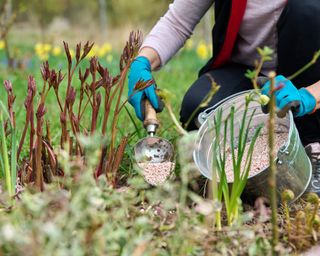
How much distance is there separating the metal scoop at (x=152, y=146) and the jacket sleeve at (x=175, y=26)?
14.5 inches

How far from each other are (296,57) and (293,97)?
1.63 ft

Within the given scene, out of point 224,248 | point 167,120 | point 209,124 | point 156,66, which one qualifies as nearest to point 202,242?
point 224,248

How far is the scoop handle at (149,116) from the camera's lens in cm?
206

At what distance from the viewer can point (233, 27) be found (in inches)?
93.4

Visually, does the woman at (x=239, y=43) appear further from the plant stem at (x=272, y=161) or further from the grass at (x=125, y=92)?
the plant stem at (x=272, y=161)

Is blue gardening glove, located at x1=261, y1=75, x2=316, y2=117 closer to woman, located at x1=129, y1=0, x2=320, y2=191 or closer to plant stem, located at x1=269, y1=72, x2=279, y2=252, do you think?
woman, located at x1=129, y1=0, x2=320, y2=191

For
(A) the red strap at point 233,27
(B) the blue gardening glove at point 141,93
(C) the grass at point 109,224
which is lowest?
(C) the grass at point 109,224

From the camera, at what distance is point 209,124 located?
196cm

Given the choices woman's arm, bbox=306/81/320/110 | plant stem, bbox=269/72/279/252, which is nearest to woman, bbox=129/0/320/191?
woman's arm, bbox=306/81/320/110

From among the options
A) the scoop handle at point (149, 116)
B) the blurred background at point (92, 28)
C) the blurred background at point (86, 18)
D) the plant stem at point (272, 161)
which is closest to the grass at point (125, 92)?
the blurred background at point (92, 28)

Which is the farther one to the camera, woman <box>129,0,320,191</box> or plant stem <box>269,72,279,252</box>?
woman <box>129,0,320,191</box>

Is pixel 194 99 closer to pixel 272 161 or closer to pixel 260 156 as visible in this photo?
pixel 260 156

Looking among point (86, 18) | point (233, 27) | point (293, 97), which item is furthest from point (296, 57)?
point (86, 18)

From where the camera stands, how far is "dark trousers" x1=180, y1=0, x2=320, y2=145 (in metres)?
2.22
